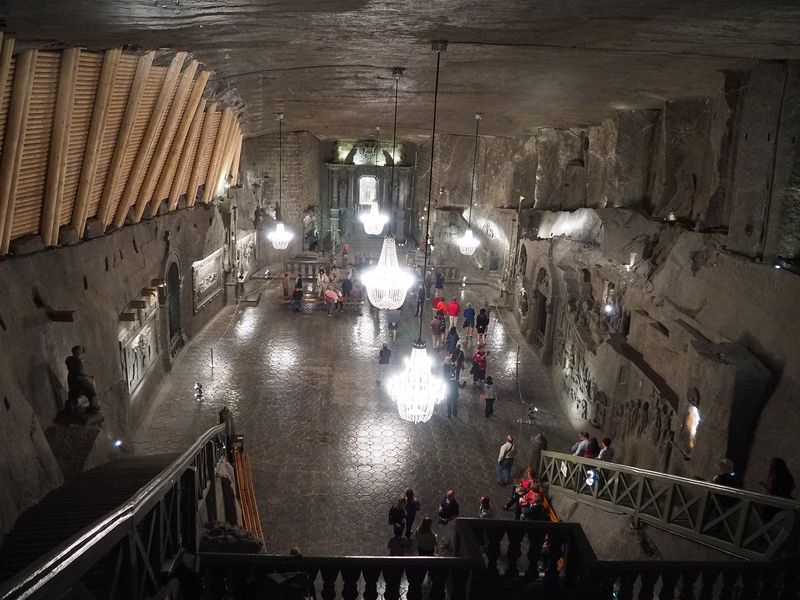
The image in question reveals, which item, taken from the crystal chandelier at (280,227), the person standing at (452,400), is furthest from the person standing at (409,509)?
the crystal chandelier at (280,227)

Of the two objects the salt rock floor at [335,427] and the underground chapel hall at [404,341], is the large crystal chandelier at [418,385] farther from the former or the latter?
the salt rock floor at [335,427]

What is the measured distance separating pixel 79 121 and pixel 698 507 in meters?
7.97

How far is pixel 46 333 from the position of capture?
6984 mm

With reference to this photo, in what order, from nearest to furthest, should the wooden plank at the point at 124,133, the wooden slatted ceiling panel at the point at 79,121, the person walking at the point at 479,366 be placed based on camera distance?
1. the wooden slatted ceiling panel at the point at 79,121
2. the wooden plank at the point at 124,133
3. the person walking at the point at 479,366

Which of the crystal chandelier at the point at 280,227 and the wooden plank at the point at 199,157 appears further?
the crystal chandelier at the point at 280,227

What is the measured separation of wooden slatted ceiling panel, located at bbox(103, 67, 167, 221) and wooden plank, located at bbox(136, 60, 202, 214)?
0.44m

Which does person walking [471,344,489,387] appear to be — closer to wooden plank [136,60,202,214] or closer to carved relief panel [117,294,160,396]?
carved relief panel [117,294,160,396]

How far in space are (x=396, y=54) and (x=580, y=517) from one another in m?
6.51

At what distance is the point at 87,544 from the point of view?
2461mm

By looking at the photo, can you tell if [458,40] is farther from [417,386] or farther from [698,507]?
[698,507]

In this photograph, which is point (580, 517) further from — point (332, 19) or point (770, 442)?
point (332, 19)

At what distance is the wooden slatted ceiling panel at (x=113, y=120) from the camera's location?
7043 millimetres

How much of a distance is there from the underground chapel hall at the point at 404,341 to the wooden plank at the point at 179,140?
50 mm

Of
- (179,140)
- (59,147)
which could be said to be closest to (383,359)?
(179,140)
